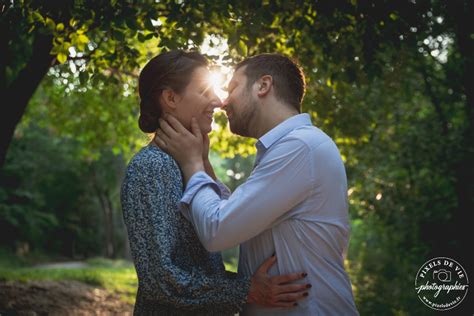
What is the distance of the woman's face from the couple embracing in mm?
110

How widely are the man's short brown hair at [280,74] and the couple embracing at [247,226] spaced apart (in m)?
0.07

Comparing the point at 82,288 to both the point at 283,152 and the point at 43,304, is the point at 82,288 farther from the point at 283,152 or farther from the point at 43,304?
the point at 283,152

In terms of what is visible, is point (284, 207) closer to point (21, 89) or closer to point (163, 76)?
point (163, 76)

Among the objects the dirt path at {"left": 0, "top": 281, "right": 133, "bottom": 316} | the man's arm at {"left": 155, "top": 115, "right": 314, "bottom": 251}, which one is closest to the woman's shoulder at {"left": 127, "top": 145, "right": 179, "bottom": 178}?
the man's arm at {"left": 155, "top": 115, "right": 314, "bottom": 251}

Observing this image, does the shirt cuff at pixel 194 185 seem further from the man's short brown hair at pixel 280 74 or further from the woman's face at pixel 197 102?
the man's short brown hair at pixel 280 74

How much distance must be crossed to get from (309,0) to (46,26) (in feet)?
8.90

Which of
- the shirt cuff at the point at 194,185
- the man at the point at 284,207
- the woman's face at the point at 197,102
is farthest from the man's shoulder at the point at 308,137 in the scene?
the woman's face at the point at 197,102

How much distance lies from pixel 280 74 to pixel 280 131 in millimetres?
390

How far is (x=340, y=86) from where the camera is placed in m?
6.58

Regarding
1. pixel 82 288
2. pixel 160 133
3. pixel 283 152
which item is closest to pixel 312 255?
pixel 283 152

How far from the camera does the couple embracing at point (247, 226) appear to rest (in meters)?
2.45

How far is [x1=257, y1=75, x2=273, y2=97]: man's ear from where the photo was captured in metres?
2.93

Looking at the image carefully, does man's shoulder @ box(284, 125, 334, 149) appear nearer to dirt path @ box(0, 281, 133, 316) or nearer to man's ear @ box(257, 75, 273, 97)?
man's ear @ box(257, 75, 273, 97)

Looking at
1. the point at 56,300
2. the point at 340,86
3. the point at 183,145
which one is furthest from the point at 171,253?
the point at 56,300
